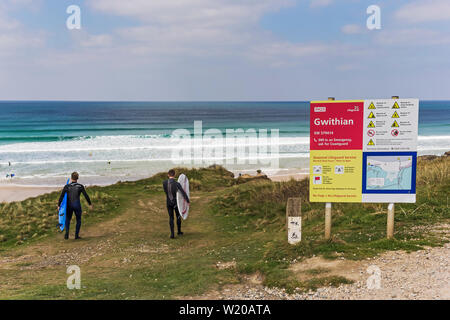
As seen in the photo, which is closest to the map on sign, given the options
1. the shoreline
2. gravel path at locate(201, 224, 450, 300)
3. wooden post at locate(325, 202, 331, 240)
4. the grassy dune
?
wooden post at locate(325, 202, 331, 240)

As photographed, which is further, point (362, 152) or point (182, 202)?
point (182, 202)

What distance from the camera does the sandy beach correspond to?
2161 cm

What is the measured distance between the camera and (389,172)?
25.0 feet

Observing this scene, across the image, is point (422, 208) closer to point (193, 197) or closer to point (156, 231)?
point (156, 231)

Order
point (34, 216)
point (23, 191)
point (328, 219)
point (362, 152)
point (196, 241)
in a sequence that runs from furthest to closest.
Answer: point (23, 191) < point (34, 216) < point (196, 241) < point (328, 219) < point (362, 152)

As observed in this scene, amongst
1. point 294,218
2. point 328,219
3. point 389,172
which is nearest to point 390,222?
point 389,172

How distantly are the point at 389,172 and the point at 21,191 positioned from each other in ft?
70.7

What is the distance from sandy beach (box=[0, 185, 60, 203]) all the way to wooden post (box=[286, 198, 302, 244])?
57.9 ft

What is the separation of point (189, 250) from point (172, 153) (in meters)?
31.1

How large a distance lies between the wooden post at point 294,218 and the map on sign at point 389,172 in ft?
4.47

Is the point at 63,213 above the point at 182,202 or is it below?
below

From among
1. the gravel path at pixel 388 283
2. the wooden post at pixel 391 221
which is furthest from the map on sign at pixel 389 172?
the gravel path at pixel 388 283

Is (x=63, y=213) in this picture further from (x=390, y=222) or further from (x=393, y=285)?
(x=393, y=285)

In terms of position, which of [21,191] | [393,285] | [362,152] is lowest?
[21,191]
